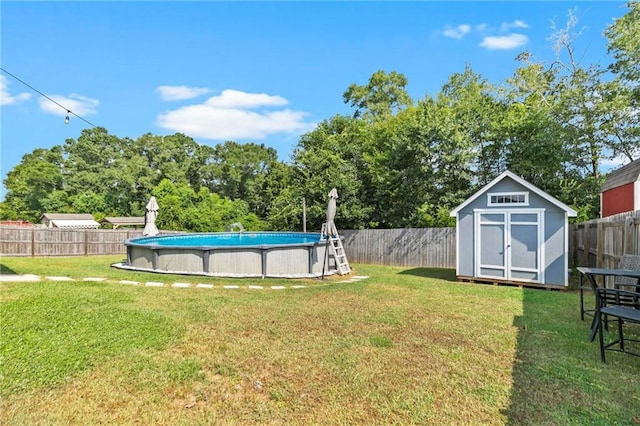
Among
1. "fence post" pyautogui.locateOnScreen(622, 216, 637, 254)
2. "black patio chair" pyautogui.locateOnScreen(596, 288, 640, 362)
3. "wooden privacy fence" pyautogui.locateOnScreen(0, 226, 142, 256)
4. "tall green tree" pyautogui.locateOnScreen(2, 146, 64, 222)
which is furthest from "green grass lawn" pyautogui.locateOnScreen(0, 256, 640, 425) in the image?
"tall green tree" pyautogui.locateOnScreen(2, 146, 64, 222)

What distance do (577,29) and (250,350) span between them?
722 inches

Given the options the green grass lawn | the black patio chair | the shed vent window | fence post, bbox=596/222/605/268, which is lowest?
the green grass lawn

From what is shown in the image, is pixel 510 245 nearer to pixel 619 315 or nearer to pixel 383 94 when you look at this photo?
pixel 619 315

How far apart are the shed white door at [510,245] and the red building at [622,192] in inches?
166

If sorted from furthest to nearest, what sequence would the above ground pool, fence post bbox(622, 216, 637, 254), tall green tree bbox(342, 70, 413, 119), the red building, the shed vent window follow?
tall green tree bbox(342, 70, 413, 119), the red building, the above ground pool, the shed vent window, fence post bbox(622, 216, 637, 254)

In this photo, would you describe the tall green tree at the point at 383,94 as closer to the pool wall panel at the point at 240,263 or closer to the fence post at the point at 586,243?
the fence post at the point at 586,243

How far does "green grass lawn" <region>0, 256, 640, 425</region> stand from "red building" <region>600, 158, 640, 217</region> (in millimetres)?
7028

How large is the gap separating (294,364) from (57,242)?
15.9 metres

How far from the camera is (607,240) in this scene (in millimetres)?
6895

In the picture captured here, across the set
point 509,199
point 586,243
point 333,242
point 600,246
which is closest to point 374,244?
point 333,242

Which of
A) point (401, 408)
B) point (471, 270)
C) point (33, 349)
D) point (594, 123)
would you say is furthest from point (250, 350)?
point (594, 123)

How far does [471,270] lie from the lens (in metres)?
9.30

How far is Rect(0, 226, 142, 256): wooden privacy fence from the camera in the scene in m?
14.1

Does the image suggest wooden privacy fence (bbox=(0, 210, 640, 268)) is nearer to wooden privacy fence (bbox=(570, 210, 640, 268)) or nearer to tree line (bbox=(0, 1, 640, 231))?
wooden privacy fence (bbox=(570, 210, 640, 268))
